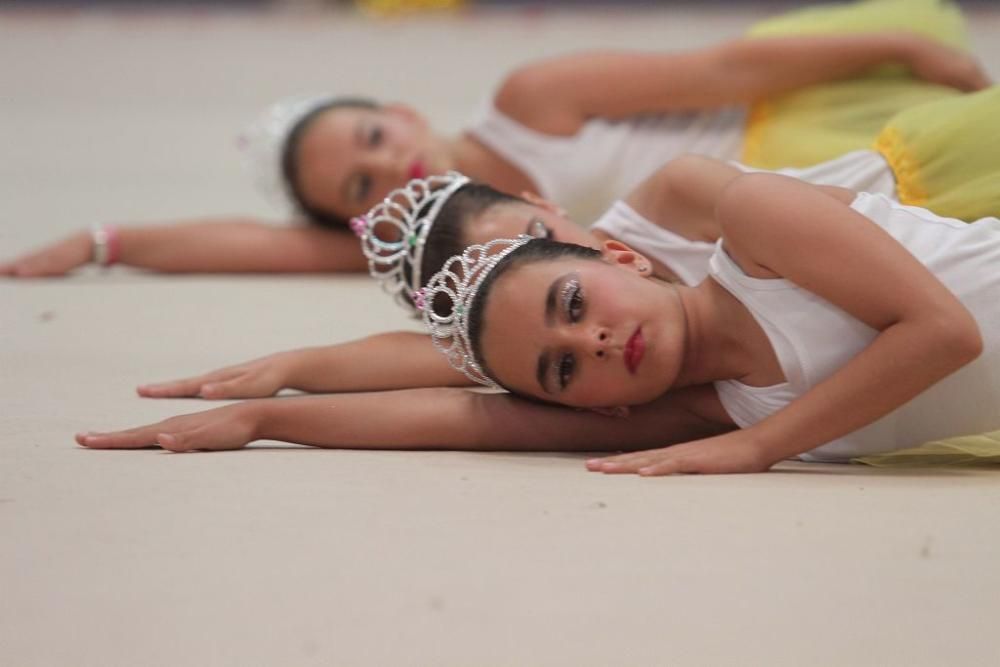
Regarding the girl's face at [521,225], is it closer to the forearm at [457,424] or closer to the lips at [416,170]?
the forearm at [457,424]

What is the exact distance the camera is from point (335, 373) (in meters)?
2.12

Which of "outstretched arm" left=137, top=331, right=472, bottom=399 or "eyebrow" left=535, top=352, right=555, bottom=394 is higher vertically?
"eyebrow" left=535, top=352, right=555, bottom=394

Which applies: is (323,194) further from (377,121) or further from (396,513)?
(396,513)

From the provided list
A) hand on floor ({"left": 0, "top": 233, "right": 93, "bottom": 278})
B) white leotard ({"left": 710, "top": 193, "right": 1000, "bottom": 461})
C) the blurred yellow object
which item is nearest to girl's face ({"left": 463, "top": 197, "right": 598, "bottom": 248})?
white leotard ({"left": 710, "top": 193, "right": 1000, "bottom": 461})

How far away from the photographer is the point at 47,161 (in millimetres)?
4500

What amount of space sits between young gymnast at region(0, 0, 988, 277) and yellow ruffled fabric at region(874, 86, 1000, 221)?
19.5 inches

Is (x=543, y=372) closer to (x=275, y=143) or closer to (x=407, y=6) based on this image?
(x=275, y=143)

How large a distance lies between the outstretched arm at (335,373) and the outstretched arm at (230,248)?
109cm

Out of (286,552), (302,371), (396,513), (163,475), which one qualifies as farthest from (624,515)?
(302,371)

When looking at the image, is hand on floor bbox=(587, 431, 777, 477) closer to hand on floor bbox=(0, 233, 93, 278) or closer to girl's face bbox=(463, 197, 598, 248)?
girl's face bbox=(463, 197, 598, 248)

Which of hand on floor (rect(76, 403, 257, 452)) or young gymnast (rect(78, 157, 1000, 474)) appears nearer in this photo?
young gymnast (rect(78, 157, 1000, 474))

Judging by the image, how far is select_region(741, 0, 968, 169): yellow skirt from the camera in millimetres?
2855

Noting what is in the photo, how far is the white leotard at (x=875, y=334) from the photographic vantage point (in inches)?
69.1

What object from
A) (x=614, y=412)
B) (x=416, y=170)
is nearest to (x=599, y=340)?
(x=614, y=412)
